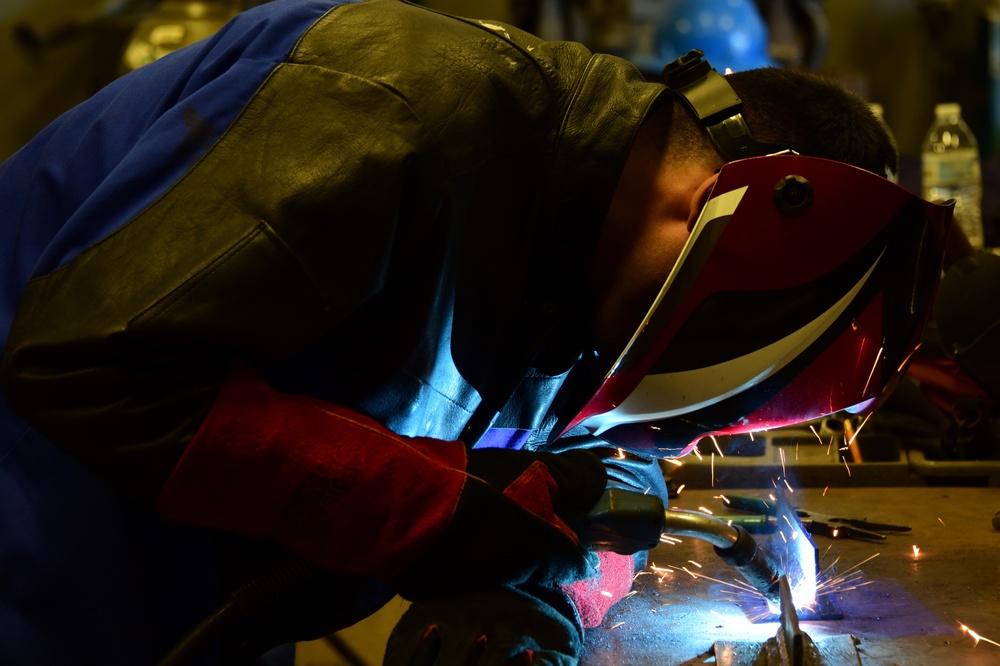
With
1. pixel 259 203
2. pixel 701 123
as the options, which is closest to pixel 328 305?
pixel 259 203

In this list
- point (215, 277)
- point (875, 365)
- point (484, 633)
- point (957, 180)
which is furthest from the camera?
point (957, 180)

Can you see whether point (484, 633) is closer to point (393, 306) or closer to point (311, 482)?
point (311, 482)

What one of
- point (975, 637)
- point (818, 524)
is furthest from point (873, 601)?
point (818, 524)

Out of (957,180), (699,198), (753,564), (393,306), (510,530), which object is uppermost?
(699,198)

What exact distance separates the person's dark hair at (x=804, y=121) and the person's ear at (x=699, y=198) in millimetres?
60

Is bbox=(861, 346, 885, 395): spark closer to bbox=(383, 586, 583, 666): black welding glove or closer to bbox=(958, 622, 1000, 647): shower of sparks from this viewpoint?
bbox=(958, 622, 1000, 647): shower of sparks

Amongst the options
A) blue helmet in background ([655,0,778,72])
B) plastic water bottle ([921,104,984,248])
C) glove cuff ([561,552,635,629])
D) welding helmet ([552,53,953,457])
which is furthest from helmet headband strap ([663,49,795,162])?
blue helmet in background ([655,0,778,72])

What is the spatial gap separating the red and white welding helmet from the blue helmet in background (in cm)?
362

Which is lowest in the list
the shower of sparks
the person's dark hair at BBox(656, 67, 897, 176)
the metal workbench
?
the metal workbench

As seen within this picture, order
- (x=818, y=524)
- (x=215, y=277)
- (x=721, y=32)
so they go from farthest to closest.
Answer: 1. (x=721, y=32)
2. (x=818, y=524)
3. (x=215, y=277)

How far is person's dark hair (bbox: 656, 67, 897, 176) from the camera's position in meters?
1.38

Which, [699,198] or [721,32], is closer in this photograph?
[699,198]

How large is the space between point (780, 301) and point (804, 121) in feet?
0.84

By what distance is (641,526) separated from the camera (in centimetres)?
135
